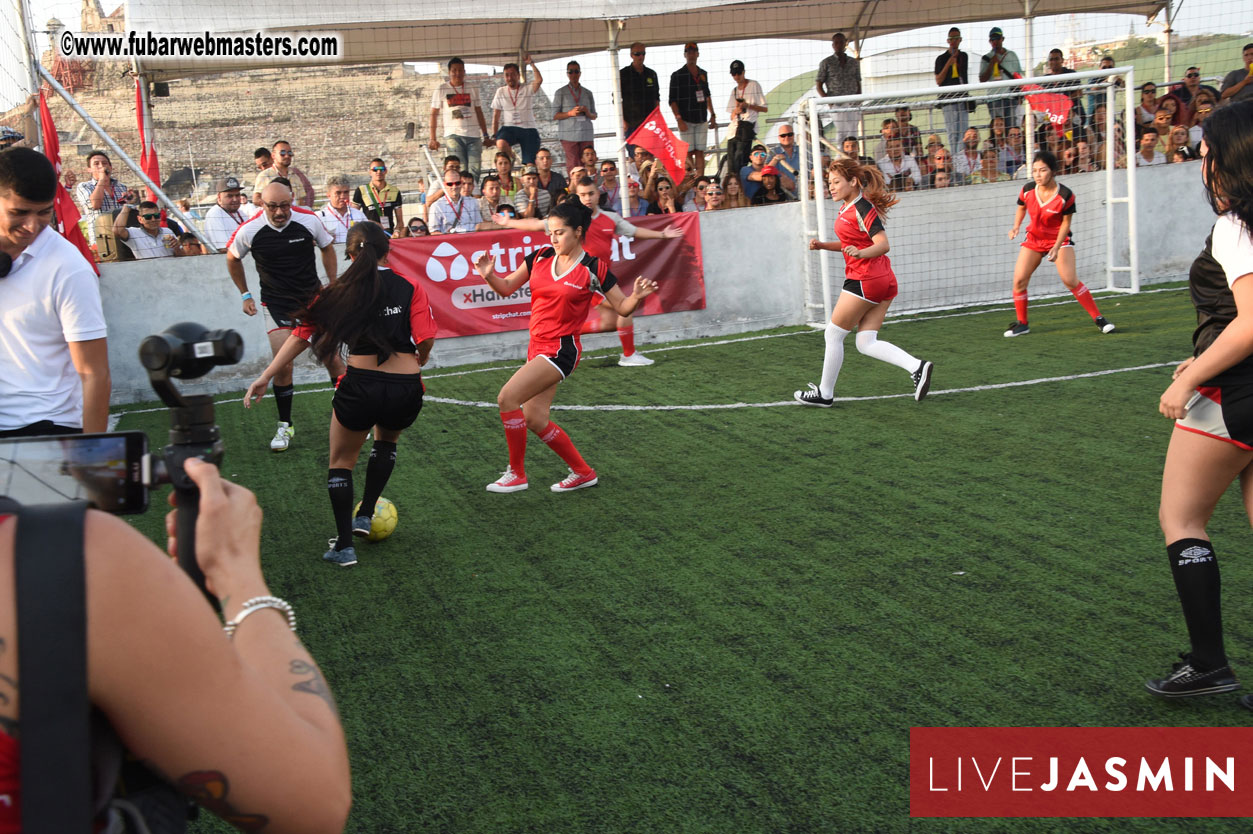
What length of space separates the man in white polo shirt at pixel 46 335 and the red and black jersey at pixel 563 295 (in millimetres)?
3346

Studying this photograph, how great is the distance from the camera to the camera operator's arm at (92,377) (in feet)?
11.6

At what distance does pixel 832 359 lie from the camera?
8469mm

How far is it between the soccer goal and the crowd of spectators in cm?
3

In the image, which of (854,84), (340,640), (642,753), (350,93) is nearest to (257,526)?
(642,753)

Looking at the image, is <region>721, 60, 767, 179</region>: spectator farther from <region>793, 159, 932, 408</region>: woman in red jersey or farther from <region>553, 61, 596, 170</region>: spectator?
<region>793, 159, 932, 408</region>: woman in red jersey

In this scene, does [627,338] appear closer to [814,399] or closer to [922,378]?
[814,399]

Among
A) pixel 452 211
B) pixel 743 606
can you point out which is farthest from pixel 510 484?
pixel 452 211

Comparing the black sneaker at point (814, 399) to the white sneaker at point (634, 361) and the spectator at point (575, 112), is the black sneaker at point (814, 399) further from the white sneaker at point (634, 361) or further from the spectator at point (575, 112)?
the spectator at point (575, 112)

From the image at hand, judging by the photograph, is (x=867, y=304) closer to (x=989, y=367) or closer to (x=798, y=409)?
(x=798, y=409)

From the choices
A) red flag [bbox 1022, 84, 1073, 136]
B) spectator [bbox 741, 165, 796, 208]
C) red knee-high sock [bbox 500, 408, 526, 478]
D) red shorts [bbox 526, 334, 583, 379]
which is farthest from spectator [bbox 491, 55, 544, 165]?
red knee-high sock [bbox 500, 408, 526, 478]

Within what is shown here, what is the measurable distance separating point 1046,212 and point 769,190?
3.73 m

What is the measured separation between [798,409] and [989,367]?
230cm

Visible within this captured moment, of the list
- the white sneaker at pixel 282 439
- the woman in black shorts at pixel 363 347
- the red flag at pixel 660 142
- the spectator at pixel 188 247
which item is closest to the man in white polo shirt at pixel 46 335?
the woman in black shorts at pixel 363 347

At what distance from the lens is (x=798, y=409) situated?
27.7 ft
